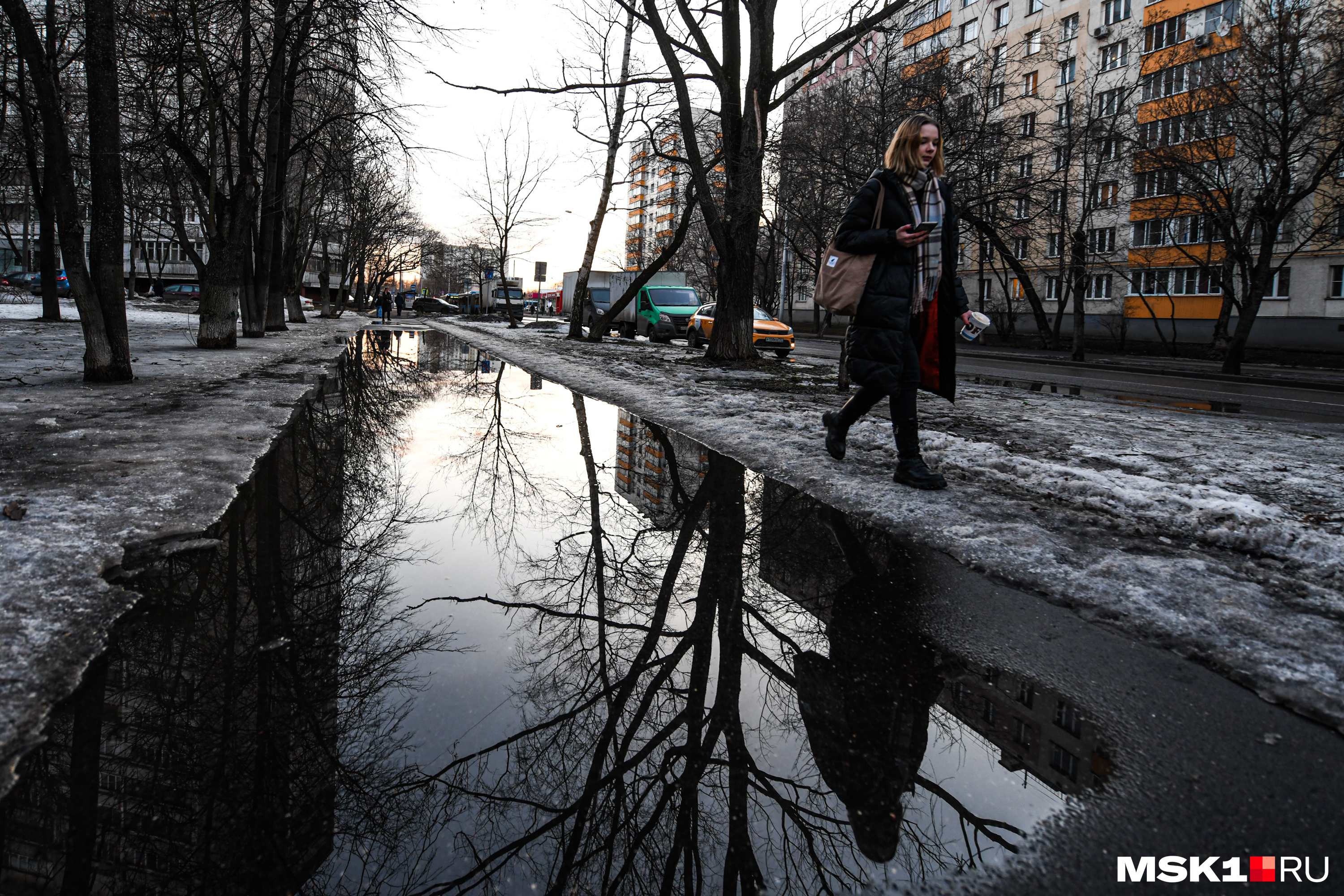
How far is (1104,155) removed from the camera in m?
25.8

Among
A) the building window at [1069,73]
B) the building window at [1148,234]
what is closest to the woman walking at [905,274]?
the building window at [1148,234]

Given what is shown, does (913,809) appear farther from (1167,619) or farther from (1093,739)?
(1167,619)

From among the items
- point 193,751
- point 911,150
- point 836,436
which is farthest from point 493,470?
point 193,751

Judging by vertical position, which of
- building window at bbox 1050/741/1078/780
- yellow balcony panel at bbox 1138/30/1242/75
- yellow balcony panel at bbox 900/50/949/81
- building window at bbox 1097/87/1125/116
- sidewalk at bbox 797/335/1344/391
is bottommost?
building window at bbox 1050/741/1078/780

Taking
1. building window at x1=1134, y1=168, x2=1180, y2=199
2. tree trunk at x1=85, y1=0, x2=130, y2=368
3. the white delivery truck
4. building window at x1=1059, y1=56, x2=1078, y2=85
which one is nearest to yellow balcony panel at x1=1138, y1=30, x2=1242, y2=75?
building window at x1=1134, y1=168, x2=1180, y2=199

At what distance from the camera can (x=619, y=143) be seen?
73.9ft

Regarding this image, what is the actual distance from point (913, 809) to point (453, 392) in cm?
999

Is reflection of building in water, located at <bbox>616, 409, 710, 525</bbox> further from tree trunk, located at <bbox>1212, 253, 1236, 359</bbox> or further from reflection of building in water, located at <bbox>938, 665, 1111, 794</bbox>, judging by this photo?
tree trunk, located at <bbox>1212, 253, 1236, 359</bbox>

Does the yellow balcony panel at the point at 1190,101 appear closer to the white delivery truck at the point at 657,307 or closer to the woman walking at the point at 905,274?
the white delivery truck at the point at 657,307

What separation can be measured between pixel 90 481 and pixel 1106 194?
4577 centimetres

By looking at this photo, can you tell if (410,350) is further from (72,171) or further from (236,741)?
(236,741)

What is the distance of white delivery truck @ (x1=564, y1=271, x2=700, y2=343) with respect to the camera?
97.0 feet

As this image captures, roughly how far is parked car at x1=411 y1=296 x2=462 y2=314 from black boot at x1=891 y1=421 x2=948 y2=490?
7405cm

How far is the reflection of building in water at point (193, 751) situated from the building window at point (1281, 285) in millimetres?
40266
